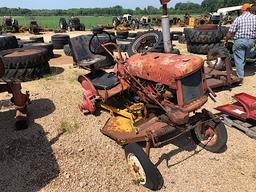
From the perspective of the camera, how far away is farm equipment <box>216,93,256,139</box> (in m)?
4.78

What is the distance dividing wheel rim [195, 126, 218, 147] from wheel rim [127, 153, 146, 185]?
116 centimetres

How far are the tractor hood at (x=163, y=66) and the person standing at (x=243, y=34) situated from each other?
3.68m

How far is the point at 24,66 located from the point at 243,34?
A: 18.4ft

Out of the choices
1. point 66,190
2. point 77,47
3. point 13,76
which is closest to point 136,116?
point 66,190

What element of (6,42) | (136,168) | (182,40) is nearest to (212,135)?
(136,168)

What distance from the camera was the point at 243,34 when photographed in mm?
7180

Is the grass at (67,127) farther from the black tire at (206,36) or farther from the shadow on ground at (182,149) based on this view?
the black tire at (206,36)

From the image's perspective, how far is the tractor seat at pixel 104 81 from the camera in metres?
5.47

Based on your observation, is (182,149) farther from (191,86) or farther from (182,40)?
(182,40)

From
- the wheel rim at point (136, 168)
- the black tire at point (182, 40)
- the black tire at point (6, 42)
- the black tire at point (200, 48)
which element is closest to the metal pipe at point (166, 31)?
the wheel rim at point (136, 168)

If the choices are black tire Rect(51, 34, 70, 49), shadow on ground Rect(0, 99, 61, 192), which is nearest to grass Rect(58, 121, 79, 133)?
shadow on ground Rect(0, 99, 61, 192)

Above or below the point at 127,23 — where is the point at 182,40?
below

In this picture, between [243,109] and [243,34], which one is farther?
[243,34]

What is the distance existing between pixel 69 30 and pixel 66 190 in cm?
2315
